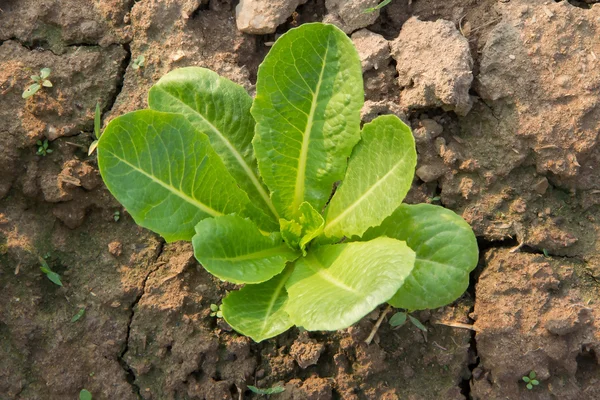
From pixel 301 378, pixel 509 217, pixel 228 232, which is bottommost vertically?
pixel 301 378

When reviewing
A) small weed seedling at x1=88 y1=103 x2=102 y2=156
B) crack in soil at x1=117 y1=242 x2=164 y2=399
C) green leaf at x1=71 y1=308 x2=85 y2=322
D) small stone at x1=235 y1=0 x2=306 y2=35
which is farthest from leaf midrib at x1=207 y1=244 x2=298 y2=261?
small stone at x1=235 y1=0 x2=306 y2=35

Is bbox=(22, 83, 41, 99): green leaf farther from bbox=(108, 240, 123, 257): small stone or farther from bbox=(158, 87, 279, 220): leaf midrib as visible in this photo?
bbox=(108, 240, 123, 257): small stone

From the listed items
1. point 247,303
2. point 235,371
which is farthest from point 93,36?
point 235,371

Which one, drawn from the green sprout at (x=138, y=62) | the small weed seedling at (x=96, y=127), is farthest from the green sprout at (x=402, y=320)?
the green sprout at (x=138, y=62)

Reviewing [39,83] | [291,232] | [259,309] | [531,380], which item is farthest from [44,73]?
[531,380]

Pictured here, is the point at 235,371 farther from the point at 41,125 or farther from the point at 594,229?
the point at 594,229

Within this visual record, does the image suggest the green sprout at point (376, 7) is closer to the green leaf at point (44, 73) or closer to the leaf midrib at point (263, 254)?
the leaf midrib at point (263, 254)
